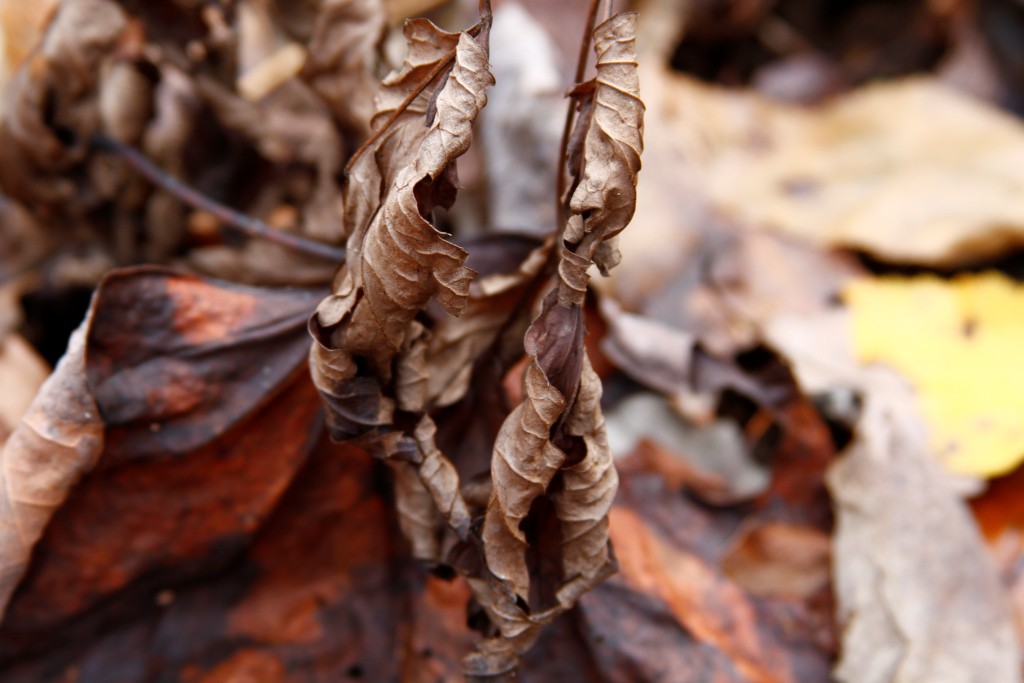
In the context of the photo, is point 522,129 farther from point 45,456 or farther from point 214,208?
point 45,456

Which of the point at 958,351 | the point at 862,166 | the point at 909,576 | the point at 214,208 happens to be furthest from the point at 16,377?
the point at 862,166

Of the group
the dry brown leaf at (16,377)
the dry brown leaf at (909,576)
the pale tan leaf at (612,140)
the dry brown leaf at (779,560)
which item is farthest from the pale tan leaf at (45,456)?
the dry brown leaf at (909,576)

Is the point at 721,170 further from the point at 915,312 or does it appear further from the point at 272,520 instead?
the point at 272,520

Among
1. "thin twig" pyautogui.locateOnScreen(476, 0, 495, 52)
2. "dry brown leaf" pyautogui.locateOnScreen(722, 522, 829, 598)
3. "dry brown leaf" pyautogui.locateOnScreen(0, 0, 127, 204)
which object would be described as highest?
"thin twig" pyautogui.locateOnScreen(476, 0, 495, 52)

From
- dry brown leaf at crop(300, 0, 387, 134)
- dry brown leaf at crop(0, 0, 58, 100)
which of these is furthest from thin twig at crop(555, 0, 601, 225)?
dry brown leaf at crop(0, 0, 58, 100)

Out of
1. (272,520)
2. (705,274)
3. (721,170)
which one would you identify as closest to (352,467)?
(272,520)

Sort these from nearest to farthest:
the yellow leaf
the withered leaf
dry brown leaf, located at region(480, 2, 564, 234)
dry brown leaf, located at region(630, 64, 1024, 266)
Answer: the withered leaf, the yellow leaf, dry brown leaf, located at region(480, 2, 564, 234), dry brown leaf, located at region(630, 64, 1024, 266)

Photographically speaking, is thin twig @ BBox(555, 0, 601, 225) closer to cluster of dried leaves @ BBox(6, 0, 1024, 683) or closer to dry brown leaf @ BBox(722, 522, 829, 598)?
cluster of dried leaves @ BBox(6, 0, 1024, 683)

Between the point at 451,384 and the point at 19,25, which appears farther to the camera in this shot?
the point at 19,25
